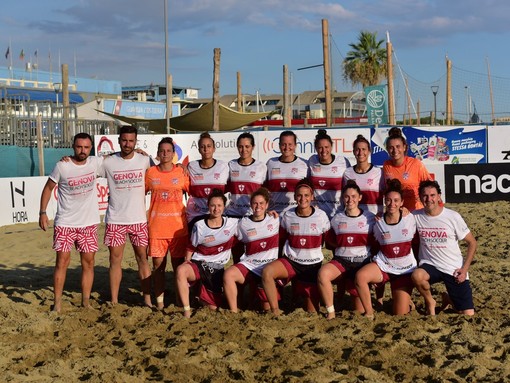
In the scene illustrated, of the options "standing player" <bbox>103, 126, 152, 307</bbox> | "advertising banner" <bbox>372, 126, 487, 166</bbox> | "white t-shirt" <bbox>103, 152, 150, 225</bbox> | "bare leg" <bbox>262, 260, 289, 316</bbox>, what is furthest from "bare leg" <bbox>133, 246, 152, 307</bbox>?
"advertising banner" <bbox>372, 126, 487, 166</bbox>

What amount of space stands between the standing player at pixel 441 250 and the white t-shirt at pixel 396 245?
0.10 m

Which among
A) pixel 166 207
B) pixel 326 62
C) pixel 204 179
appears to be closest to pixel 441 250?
pixel 204 179

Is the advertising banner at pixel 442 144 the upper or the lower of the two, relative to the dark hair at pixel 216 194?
upper

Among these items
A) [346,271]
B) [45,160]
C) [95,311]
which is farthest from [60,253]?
[45,160]

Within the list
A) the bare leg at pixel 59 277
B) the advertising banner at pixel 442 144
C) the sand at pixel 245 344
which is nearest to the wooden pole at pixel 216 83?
the advertising banner at pixel 442 144

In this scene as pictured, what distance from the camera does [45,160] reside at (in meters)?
17.3

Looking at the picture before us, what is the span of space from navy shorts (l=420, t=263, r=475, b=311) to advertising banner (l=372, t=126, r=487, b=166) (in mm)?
8574

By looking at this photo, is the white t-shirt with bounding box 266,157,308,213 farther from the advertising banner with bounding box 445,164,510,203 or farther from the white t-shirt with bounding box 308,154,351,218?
the advertising banner with bounding box 445,164,510,203

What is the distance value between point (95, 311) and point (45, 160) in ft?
36.9

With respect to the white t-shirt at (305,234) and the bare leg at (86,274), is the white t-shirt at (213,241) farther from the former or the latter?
the bare leg at (86,274)

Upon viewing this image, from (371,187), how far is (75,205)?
107 inches

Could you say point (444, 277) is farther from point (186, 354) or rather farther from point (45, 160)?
point (45, 160)

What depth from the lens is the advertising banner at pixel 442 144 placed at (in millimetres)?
14602

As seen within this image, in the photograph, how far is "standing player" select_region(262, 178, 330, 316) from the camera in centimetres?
639
